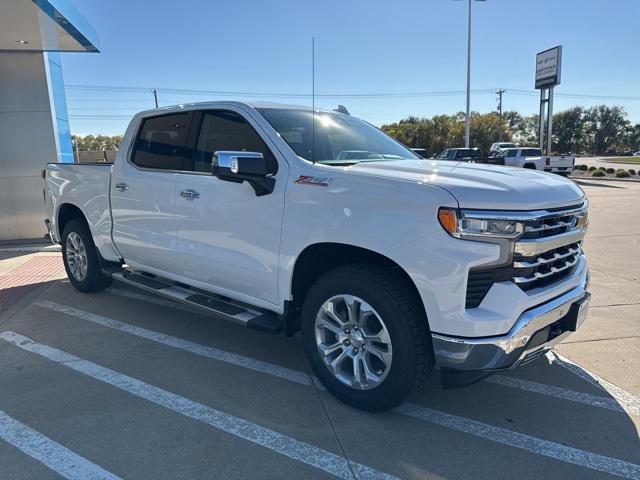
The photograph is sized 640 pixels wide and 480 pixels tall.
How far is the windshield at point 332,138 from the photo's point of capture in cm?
375

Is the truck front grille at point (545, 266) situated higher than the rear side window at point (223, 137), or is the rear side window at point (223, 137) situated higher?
the rear side window at point (223, 137)

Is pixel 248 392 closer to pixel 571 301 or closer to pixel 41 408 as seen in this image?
pixel 41 408

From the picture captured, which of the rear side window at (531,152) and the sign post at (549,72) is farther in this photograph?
the sign post at (549,72)

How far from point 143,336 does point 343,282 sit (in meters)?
2.48

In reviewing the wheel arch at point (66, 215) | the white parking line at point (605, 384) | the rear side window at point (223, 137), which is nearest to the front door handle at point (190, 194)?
the rear side window at point (223, 137)

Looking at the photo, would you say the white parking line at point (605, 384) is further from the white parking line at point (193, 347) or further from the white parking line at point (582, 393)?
the white parking line at point (193, 347)

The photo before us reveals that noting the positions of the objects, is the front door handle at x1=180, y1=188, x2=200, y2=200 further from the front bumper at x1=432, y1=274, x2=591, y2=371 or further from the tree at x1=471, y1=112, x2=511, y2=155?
the tree at x1=471, y1=112, x2=511, y2=155

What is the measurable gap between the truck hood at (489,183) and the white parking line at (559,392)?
1.40 meters

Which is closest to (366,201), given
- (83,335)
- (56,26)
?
(83,335)

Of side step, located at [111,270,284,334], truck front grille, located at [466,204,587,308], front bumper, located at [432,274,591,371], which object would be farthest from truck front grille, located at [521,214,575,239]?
side step, located at [111,270,284,334]

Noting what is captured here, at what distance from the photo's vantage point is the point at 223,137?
13.7 feet

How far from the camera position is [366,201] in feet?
9.97

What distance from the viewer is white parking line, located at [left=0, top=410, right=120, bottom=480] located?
2727mm

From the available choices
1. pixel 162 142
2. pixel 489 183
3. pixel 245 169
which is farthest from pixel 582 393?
pixel 162 142
